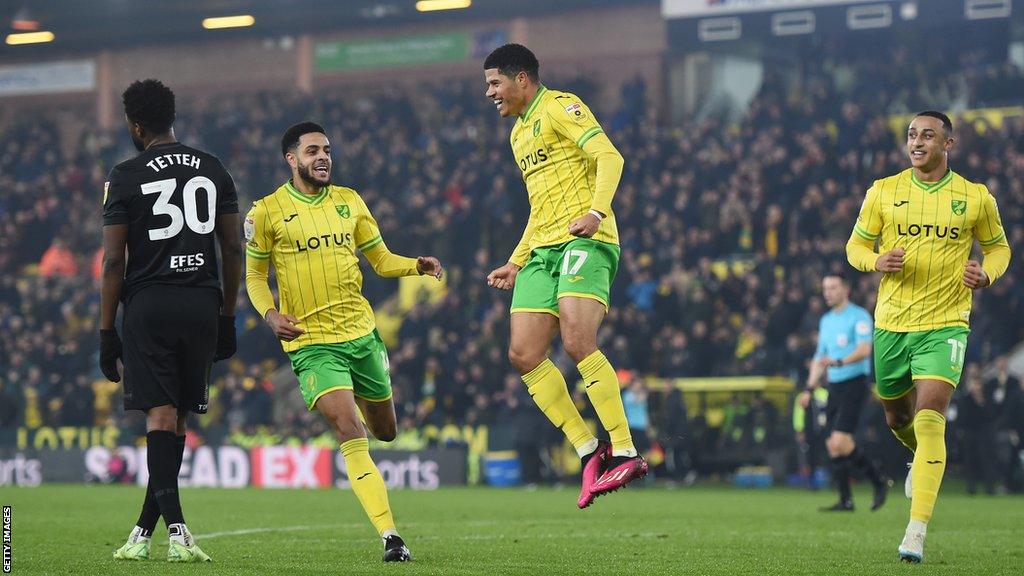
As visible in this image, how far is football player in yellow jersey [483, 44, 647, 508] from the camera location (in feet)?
26.6

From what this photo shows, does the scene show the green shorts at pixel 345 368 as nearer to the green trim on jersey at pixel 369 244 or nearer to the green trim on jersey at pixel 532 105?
the green trim on jersey at pixel 369 244

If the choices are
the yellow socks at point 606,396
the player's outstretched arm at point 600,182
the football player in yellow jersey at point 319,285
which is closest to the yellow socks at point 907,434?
the yellow socks at point 606,396

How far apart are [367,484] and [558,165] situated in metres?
2.16

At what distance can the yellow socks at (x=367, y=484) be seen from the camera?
8.18m

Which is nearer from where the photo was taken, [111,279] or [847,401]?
[111,279]

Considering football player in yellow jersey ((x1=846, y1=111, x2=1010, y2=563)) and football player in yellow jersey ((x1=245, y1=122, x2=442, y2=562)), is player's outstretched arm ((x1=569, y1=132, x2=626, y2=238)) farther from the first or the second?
football player in yellow jersey ((x1=846, y1=111, x2=1010, y2=563))

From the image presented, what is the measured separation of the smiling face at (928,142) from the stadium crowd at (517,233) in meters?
10.8

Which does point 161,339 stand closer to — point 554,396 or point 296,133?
point 296,133

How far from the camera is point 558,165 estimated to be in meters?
8.31

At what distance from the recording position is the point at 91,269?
30.0 metres

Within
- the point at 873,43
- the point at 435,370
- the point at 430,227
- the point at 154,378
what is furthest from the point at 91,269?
the point at 154,378

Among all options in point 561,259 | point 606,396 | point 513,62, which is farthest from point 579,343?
point 513,62

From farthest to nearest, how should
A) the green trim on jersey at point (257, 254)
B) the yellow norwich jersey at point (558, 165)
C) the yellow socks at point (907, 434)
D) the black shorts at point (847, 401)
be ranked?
the black shorts at point (847, 401)
the yellow socks at point (907, 434)
the green trim on jersey at point (257, 254)
the yellow norwich jersey at point (558, 165)

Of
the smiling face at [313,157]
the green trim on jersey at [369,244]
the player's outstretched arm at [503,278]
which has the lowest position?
the player's outstretched arm at [503,278]
